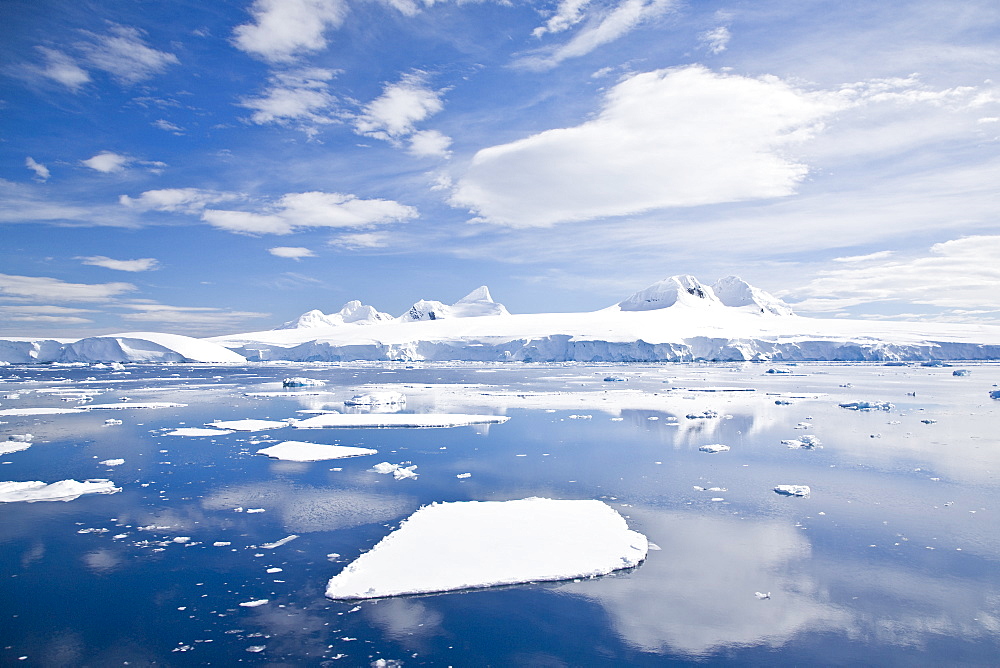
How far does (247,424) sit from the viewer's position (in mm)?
16109

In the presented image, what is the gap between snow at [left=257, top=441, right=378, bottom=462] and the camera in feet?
39.0

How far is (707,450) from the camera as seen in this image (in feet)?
41.8

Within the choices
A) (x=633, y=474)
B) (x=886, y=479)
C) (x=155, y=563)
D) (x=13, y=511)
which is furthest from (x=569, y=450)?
(x=13, y=511)

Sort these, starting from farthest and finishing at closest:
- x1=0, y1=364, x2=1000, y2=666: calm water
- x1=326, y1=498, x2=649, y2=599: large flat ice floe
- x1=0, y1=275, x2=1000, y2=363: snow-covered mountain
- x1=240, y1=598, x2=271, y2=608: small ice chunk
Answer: x1=0, y1=275, x2=1000, y2=363: snow-covered mountain < x1=326, y1=498, x2=649, y2=599: large flat ice floe < x1=240, y1=598, x2=271, y2=608: small ice chunk < x1=0, y1=364, x2=1000, y2=666: calm water

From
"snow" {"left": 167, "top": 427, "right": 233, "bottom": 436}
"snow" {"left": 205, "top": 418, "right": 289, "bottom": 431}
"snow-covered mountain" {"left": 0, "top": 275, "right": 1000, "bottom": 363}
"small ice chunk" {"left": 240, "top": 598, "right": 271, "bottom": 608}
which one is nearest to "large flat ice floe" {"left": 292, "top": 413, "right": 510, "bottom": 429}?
"snow" {"left": 205, "top": 418, "right": 289, "bottom": 431}

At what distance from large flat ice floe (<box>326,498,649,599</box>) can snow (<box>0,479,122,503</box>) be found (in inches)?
208

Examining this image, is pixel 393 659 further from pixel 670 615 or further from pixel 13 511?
pixel 13 511

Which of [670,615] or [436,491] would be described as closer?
[670,615]

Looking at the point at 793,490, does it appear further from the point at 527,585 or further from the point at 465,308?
the point at 465,308

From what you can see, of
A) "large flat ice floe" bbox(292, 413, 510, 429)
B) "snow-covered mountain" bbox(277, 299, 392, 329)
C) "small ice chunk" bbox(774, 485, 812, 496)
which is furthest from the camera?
"snow-covered mountain" bbox(277, 299, 392, 329)

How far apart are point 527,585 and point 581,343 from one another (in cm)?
4781

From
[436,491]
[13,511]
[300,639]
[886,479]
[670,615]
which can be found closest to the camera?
[300,639]

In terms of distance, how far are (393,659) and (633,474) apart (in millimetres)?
6690

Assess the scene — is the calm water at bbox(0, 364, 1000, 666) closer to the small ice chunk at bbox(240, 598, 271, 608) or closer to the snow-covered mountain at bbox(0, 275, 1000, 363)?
the small ice chunk at bbox(240, 598, 271, 608)
